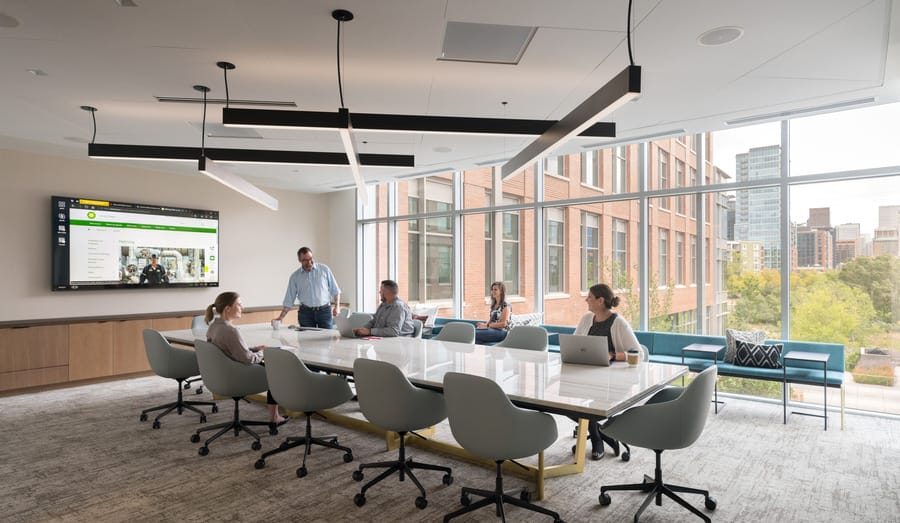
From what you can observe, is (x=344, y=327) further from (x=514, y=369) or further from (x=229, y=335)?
(x=514, y=369)

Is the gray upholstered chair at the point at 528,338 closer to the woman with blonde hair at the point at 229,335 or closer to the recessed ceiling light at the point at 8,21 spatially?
the woman with blonde hair at the point at 229,335

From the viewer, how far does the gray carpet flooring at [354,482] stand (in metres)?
3.23

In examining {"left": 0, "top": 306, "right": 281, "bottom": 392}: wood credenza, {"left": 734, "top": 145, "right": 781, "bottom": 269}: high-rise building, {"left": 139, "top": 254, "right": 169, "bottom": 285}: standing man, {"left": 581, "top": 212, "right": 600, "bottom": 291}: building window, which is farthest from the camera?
{"left": 139, "top": 254, "right": 169, "bottom": 285}: standing man

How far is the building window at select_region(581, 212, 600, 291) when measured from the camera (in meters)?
7.64

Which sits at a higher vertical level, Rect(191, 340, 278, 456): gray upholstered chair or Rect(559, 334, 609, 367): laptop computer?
Rect(559, 334, 609, 367): laptop computer

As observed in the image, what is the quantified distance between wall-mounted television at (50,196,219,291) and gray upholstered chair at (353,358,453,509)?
19.7 ft

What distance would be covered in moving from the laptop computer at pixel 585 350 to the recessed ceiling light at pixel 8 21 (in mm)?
4142

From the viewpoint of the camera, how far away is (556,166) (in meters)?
7.91

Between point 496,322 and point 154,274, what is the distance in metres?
5.26

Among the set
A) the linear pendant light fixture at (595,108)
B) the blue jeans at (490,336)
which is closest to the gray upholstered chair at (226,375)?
the linear pendant light fixture at (595,108)

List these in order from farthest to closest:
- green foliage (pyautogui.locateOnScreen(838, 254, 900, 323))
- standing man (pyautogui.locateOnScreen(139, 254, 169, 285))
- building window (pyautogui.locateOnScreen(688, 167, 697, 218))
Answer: standing man (pyautogui.locateOnScreen(139, 254, 169, 285)) → building window (pyautogui.locateOnScreen(688, 167, 697, 218)) → green foliage (pyautogui.locateOnScreen(838, 254, 900, 323))

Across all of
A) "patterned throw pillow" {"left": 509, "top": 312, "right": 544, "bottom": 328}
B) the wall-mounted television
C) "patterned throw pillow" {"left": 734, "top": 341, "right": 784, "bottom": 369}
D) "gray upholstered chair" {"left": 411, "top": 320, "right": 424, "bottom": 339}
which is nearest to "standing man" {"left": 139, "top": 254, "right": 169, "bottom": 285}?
the wall-mounted television

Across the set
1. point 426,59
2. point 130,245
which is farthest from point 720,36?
point 130,245

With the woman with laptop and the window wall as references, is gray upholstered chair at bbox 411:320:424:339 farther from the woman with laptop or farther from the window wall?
the window wall
